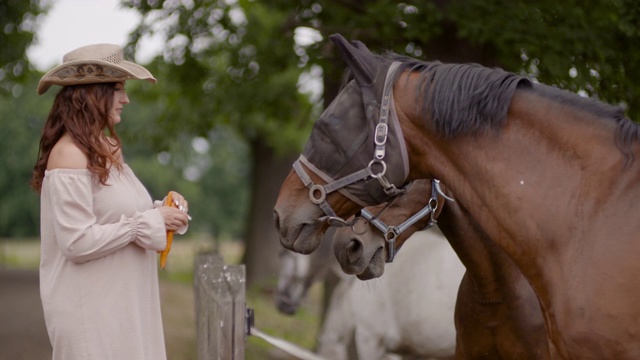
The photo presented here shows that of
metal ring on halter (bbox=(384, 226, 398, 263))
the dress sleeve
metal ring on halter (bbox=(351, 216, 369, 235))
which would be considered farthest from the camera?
metal ring on halter (bbox=(384, 226, 398, 263))

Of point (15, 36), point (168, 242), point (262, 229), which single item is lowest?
point (262, 229)

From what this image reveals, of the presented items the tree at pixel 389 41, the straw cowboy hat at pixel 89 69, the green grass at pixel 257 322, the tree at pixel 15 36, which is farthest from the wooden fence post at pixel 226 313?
the tree at pixel 15 36

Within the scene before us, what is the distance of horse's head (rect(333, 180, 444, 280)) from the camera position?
3.66 m

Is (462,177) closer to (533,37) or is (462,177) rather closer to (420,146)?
(420,146)

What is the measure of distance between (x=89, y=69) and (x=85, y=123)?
8.8 inches

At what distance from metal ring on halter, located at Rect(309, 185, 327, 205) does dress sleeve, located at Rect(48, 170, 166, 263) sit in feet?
2.28

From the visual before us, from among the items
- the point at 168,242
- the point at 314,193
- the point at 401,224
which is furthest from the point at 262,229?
the point at 314,193

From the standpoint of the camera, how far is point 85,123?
11.0 feet

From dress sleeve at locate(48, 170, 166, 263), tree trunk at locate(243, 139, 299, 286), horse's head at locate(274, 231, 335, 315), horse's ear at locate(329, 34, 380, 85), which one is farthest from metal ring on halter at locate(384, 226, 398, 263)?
tree trunk at locate(243, 139, 299, 286)

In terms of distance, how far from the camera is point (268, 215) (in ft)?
60.0

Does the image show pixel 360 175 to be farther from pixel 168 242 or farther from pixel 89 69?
pixel 89 69

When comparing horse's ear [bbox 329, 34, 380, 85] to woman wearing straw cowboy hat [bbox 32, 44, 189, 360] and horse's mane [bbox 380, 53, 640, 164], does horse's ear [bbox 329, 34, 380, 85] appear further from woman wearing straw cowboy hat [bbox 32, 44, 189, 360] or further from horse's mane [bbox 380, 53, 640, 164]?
woman wearing straw cowboy hat [bbox 32, 44, 189, 360]

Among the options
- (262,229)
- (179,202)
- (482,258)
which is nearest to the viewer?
(179,202)

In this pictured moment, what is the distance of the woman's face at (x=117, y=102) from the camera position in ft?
11.3
